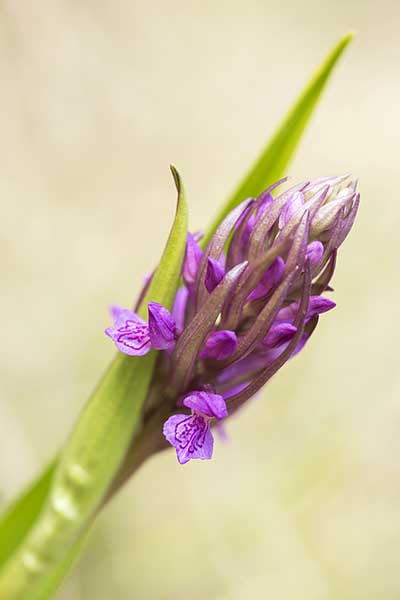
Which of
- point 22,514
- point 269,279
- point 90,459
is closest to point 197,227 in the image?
point 22,514

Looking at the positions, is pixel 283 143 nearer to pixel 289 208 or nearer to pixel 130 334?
pixel 289 208

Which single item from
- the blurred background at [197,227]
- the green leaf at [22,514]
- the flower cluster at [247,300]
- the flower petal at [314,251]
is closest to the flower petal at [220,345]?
the flower cluster at [247,300]

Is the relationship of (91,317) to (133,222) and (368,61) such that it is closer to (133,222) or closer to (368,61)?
(133,222)

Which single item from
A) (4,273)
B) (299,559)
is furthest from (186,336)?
(4,273)

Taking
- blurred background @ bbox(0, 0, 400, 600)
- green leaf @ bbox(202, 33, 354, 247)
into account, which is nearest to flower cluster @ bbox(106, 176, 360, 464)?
green leaf @ bbox(202, 33, 354, 247)

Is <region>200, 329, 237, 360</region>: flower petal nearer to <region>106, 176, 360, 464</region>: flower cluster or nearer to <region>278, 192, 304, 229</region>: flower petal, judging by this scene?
<region>106, 176, 360, 464</region>: flower cluster
